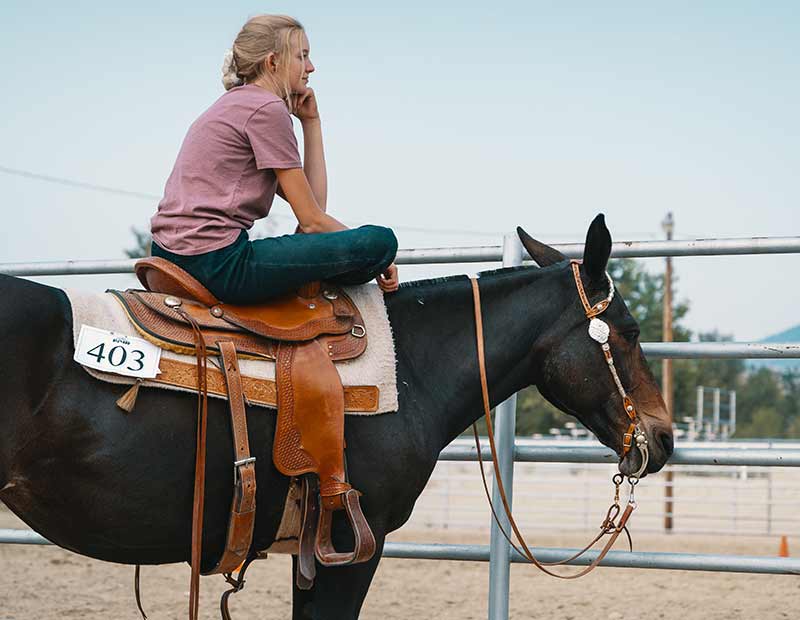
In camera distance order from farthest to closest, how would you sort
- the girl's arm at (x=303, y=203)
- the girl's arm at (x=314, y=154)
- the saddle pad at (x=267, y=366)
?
the girl's arm at (x=314, y=154) < the girl's arm at (x=303, y=203) < the saddle pad at (x=267, y=366)

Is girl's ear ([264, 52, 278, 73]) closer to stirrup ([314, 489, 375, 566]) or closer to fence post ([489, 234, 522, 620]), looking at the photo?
fence post ([489, 234, 522, 620])

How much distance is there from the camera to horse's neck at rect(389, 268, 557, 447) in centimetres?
332

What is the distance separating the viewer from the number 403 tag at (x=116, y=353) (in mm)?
2688

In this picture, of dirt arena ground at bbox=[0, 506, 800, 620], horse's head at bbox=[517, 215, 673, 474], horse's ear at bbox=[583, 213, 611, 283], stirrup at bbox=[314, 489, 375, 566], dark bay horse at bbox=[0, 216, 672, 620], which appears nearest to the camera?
dark bay horse at bbox=[0, 216, 672, 620]

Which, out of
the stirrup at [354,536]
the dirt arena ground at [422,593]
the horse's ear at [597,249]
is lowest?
the dirt arena ground at [422,593]

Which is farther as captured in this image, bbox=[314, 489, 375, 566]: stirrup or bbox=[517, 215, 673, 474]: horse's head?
bbox=[517, 215, 673, 474]: horse's head

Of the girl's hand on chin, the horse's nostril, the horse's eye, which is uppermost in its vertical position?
the girl's hand on chin

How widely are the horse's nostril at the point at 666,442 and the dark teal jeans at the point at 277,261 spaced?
1176 mm

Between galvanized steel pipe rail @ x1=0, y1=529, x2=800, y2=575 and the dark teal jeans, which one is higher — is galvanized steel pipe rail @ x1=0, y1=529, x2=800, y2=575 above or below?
below

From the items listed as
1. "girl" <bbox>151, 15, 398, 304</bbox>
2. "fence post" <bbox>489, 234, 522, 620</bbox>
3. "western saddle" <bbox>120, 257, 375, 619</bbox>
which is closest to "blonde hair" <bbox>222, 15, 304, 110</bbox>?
"girl" <bbox>151, 15, 398, 304</bbox>

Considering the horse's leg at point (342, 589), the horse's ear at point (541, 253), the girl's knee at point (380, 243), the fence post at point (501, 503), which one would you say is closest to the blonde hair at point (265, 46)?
the girl's knee at point (380, 243)

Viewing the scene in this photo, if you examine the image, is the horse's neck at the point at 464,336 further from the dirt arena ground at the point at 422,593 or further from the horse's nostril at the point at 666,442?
the dirt arena ground at the point at 422,593

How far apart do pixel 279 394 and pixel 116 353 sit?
50 cm

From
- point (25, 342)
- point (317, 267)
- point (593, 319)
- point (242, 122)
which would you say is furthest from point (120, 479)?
point (593, 319)
